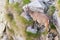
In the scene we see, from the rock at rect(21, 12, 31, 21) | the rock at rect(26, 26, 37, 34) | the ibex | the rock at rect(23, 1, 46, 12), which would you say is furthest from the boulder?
the rock at rect(21, 12, 31, 21)

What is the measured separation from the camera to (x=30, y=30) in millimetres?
8703

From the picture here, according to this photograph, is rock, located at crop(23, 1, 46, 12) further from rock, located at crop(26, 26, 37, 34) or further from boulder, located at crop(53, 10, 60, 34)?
rock, located at crop(26, 26, 37, 34)

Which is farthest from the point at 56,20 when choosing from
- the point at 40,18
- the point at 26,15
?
the point at 26,15

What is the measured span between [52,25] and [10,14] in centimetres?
198

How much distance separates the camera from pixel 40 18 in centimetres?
845

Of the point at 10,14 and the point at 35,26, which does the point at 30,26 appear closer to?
the point at 35,26

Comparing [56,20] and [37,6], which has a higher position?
[37,6]

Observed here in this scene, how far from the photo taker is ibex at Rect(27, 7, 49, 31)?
27.5ft

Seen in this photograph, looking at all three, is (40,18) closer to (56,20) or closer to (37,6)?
(37,6)

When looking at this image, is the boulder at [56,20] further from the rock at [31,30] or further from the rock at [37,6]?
the rock at [31,30]

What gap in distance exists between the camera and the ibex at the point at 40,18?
8391 millimetres

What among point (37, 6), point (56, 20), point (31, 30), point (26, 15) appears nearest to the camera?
point (56, 20)

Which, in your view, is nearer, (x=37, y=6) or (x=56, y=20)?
(x=56, y=20)

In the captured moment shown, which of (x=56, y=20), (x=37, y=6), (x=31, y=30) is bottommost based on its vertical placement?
(x=31, y=30)
